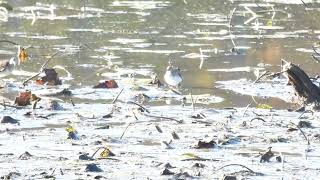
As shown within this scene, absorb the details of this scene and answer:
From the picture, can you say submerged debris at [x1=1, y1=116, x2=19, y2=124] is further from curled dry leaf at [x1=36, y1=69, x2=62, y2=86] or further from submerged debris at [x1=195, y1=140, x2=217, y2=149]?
curled dry leaf at [x1=36, y1=69, x2=62, y2=86]

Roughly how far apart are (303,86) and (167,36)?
23.0ft

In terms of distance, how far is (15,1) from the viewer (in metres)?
24.1

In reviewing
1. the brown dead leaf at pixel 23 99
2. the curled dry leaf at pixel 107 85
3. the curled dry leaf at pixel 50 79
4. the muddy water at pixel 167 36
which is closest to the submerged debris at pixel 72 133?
the brown dead leaf at pixel 23 99

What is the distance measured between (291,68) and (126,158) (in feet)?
8.60

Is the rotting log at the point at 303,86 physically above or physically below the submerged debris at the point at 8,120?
above

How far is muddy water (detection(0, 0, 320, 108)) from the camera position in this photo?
13.6 m

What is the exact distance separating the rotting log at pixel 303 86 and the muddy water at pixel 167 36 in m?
0.53

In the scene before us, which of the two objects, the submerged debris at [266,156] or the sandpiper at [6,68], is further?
the sandpiper at [6,68]

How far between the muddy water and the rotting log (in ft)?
1.73

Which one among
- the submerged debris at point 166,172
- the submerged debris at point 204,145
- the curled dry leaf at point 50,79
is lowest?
the curled dry leaf at point 50,79

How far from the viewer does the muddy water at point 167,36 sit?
13613 millimetres

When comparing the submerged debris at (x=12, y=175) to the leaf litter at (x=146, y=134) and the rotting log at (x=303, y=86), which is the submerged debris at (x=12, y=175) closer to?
the leaf litter at (x=146, y=134)

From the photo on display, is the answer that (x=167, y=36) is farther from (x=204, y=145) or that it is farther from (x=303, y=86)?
(x=204, y=145)

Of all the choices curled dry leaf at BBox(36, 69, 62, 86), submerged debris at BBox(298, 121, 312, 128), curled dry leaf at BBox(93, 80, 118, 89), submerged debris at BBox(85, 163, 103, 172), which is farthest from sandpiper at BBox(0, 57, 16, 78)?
submerged debris at BBox(85, 163, 103, 172)
